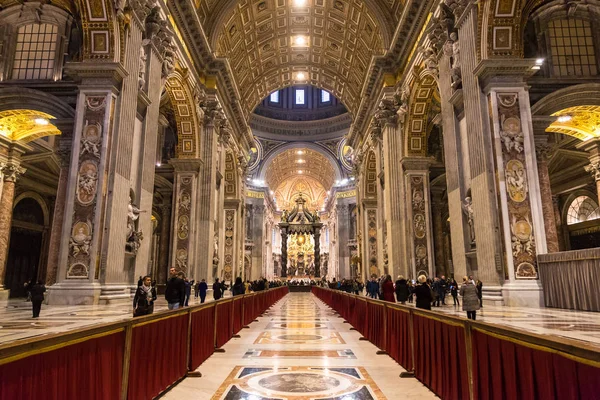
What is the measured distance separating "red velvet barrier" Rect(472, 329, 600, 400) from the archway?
68.0 ft

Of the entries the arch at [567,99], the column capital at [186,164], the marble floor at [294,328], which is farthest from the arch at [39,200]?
the arch at [567,99]

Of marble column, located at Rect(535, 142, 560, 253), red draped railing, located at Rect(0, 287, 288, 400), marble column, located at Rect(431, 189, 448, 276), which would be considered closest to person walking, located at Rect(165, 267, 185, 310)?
red draped railing, located at Rect(0, 287, 288, 400)

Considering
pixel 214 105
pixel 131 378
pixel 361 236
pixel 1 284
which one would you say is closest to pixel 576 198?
pixel 361 236

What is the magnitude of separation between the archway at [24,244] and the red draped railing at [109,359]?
1770 cm

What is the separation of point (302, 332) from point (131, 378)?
5.29 meters

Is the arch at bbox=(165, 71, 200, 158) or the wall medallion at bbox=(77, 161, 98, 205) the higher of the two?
the arch at bbox=(165, 71, 200, 158)

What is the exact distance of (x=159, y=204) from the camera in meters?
21.8

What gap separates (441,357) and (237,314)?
5.32 metres

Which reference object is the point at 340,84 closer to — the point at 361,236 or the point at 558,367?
the point at 361,236

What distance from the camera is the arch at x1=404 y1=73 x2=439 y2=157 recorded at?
15.8 m

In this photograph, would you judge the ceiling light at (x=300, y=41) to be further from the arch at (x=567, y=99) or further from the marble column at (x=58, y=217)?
the arch at (x=567, y=99)

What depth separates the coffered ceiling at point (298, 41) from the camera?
62.5ft

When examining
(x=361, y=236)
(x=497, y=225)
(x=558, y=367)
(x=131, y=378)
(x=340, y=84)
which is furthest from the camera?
(x=340, y=84)

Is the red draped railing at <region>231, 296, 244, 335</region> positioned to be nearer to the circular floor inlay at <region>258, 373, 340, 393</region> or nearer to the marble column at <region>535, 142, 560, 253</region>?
the circular floor inlay at <region>258, 373, 340, 393</region>
